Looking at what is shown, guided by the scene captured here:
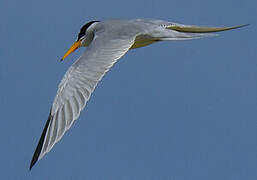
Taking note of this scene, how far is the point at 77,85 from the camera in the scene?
6965 mm

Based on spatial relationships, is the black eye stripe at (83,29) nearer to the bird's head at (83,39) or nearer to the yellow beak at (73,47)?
the bird's head at (83,39)

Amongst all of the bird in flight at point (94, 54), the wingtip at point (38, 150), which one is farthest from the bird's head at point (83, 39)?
the wingtip at point (38, 150)

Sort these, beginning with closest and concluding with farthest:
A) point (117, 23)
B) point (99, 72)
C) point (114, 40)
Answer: point (99, 72), point (114, 40), point (117, 23)

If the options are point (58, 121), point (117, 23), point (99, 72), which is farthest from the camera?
point (117, 23)

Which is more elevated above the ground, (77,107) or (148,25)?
(148,25)

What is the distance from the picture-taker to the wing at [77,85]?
21.5 ft

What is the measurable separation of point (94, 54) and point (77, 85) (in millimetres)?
601

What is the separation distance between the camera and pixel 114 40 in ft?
25.7

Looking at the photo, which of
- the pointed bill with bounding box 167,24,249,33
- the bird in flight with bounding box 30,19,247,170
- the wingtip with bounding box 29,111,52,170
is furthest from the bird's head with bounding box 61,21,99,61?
the wingtip with bounding box 29,111,52,170

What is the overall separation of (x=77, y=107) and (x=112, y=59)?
0.81 m

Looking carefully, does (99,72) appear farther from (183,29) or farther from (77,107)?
(183,29)

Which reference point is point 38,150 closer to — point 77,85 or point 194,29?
point 77,85

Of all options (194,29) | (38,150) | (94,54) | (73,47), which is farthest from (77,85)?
(73,47)

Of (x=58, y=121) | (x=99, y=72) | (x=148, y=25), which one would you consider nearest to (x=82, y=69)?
(x=99, y=72)
